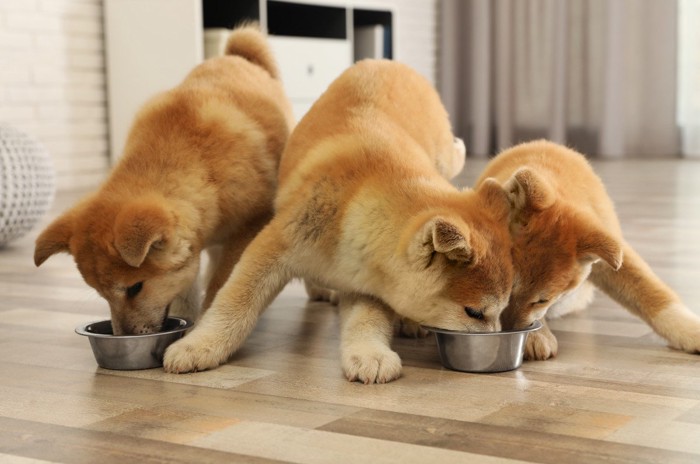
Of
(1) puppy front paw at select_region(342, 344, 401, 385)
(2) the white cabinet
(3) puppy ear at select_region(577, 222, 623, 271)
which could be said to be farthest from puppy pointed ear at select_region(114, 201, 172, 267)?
(2) the white cabinet

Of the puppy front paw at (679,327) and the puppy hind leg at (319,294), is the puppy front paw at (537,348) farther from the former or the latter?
the puppy hind leg at (319,294)

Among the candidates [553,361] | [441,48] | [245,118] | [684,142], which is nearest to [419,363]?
[553,361]

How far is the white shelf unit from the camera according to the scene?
18.0ft

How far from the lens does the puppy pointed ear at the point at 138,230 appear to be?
1.88 m

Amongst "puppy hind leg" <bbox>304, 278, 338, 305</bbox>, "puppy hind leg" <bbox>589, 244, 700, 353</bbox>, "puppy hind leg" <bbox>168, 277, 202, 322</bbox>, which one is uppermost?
"puppy hind leg" <bbox>589, 244, 700, 353</bbox>

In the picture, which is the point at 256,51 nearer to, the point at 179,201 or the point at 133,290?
the point at 179,201

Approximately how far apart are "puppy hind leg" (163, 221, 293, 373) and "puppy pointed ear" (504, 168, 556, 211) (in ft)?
1.62

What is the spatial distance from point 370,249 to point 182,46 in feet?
12.7

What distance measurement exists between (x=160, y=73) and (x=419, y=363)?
3.99 m

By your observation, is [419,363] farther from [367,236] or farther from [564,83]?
[564,83]

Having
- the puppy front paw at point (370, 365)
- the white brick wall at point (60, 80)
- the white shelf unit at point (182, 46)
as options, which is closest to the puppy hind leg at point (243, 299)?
the puppy front paw at point (370, 365)

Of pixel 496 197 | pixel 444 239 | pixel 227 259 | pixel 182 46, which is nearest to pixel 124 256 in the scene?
pixel 227 259

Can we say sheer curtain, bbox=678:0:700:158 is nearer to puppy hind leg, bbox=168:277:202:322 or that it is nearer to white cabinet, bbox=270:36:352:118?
white cabinet, bbox=270:36:352:118

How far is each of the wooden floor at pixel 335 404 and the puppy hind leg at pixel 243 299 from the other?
0.20 ft
